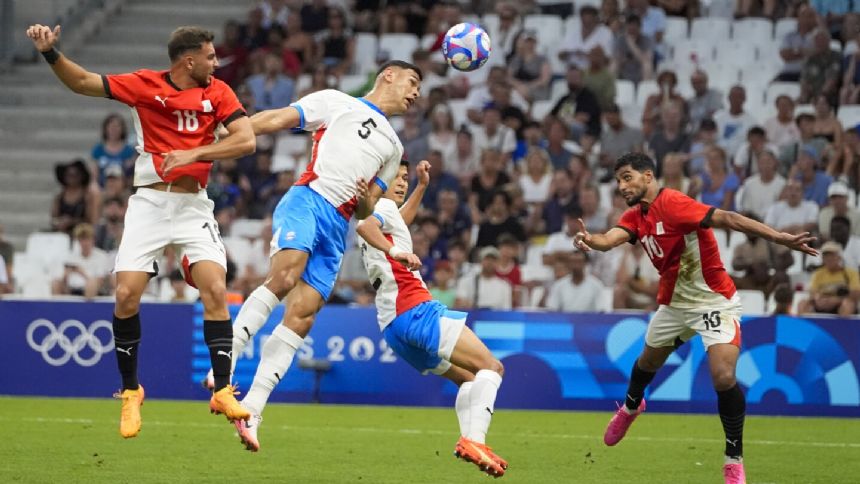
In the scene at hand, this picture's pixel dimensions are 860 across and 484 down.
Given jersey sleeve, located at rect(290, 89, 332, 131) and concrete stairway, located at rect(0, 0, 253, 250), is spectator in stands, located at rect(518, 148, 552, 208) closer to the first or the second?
concrete stairway, located at rect(0, 0, 253, 250)

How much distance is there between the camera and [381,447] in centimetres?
1229

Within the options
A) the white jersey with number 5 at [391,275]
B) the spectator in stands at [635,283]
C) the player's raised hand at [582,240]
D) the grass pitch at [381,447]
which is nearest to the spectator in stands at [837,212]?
the spectator in stands at [635,283]

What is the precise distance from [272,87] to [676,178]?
7.20 meters

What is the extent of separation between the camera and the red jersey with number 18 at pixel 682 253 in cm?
1056

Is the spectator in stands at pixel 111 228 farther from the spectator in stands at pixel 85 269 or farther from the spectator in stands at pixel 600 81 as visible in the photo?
the spectator in stands at pixel 600 81

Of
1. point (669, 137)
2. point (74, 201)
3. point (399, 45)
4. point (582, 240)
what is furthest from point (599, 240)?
point (399, 45)

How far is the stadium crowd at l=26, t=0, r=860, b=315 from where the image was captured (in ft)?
59.1

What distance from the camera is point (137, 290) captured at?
9.62 metres

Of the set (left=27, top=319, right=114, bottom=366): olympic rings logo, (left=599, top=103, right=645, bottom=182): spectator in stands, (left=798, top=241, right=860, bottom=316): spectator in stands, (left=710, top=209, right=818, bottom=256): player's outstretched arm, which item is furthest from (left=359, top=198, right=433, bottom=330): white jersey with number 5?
(left=599, top=103, right=645, bottom=182): spectator in stands

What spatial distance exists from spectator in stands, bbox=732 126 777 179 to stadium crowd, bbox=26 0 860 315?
1.2 inches

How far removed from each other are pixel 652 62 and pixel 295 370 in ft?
27.5

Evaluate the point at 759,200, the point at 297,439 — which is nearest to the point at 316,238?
the point at 297,439

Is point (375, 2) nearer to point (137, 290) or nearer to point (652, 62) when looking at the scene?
point (652, 62)

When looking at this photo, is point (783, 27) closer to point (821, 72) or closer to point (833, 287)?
point (821, 72)
